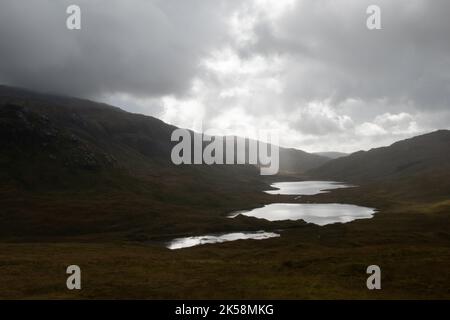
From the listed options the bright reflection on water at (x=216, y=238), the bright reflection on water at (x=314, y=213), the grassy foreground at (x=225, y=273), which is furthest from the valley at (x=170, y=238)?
the bright reflection on water at (x=314, y=213)

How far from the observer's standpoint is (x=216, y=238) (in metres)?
88.8

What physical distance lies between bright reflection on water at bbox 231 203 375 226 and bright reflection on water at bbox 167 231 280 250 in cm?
2327

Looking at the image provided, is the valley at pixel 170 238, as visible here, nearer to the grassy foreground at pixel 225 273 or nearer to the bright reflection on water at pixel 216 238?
the grassy foreground at pixel 225 273

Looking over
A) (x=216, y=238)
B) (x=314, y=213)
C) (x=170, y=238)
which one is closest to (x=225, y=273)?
(x=216, y=238)

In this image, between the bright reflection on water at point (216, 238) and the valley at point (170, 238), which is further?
the bright reflection on water at point (216, 238)

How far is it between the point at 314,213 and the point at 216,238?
52760 mm

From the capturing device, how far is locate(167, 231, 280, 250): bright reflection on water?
8204cm

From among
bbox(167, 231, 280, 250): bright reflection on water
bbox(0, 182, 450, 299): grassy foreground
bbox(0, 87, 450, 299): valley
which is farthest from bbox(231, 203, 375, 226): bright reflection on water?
bbox(0, 182, 450, 299): grassy foreground

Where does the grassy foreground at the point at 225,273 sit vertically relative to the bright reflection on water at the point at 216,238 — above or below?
above

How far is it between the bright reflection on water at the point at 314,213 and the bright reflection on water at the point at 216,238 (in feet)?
76.3

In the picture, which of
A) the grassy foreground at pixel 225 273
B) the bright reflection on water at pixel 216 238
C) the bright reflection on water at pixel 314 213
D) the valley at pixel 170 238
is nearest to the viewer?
the grassy foreground at pixel 225 273

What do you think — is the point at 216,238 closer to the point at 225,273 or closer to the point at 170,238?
the point at 170,238

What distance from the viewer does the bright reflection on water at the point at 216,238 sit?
82044 mm
